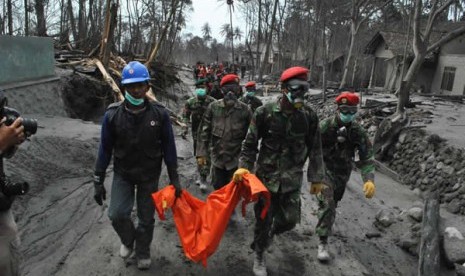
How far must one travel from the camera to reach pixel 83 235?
16.1ft

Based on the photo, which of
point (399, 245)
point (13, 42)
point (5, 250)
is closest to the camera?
point (5, 250)

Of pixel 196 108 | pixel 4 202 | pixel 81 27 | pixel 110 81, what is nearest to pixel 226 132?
pixel 196 108

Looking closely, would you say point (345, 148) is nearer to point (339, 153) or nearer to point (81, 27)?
point (339, 153)

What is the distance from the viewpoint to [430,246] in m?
4.67

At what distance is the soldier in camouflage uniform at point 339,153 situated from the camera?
4.80 metres

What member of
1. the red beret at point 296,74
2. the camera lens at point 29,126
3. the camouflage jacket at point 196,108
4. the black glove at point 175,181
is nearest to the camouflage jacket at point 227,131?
the black glove at point 175,181

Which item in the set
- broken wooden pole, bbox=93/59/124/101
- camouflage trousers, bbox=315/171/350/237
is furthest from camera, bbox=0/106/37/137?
broken wooden pole, bbox=93/59/124/101

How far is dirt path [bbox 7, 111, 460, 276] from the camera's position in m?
4.32

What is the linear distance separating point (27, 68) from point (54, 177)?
14.0 ft

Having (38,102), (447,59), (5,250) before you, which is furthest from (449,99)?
(5,250)

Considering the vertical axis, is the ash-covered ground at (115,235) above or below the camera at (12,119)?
below

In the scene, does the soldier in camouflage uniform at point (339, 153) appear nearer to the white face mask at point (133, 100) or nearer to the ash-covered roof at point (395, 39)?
the white face mask at point (133, 100)

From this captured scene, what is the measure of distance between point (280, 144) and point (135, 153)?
1.40 metres

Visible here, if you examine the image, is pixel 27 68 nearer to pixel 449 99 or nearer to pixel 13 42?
pixel 13 42
